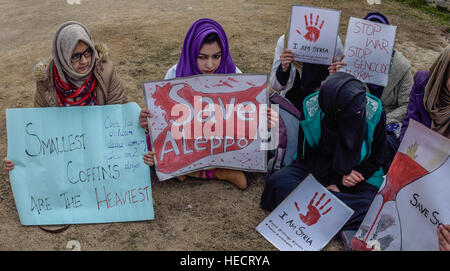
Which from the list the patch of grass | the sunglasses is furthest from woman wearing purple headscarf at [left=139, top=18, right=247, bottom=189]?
the patch of grass

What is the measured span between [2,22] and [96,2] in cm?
189

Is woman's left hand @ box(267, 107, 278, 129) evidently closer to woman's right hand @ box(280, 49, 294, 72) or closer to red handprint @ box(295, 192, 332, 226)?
woman's right hand @ box(280, 49, 294, 72)

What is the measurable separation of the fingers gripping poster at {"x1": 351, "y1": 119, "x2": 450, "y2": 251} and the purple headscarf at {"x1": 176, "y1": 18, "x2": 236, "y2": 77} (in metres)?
1.56

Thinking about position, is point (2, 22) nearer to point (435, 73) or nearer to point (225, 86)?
point (225, 86)

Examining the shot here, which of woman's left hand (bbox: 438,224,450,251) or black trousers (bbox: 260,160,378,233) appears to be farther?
black trousers (bbox: 260,160,378,233)

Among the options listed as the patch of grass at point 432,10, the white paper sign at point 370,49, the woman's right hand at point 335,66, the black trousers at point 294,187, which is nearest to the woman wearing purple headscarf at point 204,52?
the black trousers at point 294,187

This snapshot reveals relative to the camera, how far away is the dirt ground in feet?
9.80

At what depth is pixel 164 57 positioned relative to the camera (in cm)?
607

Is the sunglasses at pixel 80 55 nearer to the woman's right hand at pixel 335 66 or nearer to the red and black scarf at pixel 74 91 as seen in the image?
the red and black scarf at pixel 74 91

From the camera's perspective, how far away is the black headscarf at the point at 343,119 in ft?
8.82

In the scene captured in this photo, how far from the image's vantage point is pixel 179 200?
3391 millimetres

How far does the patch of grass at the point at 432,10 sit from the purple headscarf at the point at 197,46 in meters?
6.39

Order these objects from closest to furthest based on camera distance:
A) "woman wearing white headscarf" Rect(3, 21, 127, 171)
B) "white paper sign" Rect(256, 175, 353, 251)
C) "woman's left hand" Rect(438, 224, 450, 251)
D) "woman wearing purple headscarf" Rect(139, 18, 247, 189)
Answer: "woman's left hand" Rect(438, 224, 450, 251) → "white paper sign" Rect(256, 175, 353, 251) → "woman wearing white headscarf" Rect(3, 21, 127, 171) → "woman wearing purple headscarf" Rect(139, 18, 247, 189)

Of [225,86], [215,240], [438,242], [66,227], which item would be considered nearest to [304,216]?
[215,240]
